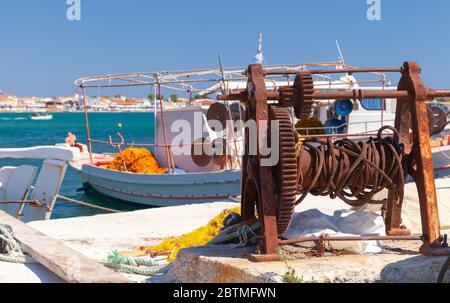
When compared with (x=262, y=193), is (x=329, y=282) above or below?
below

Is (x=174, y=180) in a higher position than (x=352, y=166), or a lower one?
lower

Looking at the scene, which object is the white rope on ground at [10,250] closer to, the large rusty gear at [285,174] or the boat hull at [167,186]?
the large rusty gear at [285,174]

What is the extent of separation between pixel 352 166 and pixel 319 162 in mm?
248

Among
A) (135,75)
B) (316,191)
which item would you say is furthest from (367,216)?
(135,75)

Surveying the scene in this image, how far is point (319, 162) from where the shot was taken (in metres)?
4.75

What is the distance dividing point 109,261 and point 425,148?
280 cm

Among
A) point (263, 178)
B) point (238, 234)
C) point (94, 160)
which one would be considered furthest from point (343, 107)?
point (263, 178)

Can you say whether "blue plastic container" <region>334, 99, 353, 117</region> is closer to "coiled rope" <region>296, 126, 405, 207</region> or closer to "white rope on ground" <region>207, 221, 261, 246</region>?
"coiled rope" <region>296, 126, 405, 207</region>

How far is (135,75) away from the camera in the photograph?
16.5m

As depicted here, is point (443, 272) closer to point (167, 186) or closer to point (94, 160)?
point (167, 186)

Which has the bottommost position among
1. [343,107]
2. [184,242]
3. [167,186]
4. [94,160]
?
[167,186]
